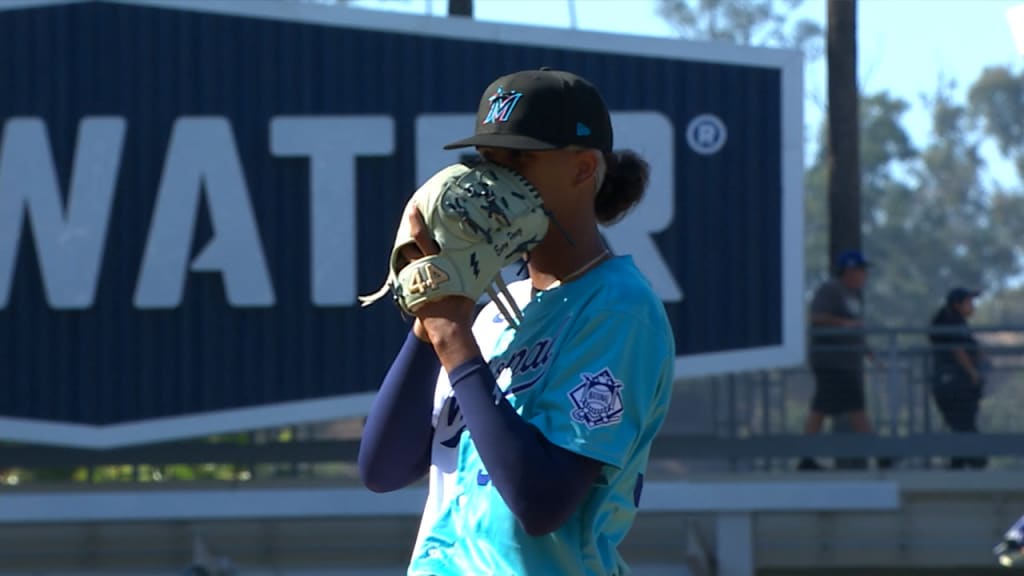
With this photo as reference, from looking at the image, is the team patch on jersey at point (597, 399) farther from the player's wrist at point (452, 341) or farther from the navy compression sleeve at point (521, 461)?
the player's wrist at point (452, 341)

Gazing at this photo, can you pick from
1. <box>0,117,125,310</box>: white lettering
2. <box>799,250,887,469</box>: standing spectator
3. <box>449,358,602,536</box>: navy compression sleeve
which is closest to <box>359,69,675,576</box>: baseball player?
<box>449,358,602,536</box>: navy compression sleeve

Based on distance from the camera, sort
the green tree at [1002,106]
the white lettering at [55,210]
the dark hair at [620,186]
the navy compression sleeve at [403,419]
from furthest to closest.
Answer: the green tree at [1002,106] → the white lettering at [55,210] → the dark hair at [620,186] → the navy compression sleeve at [403,419]

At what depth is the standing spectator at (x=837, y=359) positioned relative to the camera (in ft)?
32.9

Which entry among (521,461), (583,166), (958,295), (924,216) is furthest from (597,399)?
(924,216)

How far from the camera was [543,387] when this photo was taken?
96.1 inches

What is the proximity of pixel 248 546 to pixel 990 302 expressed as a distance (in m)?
41.4

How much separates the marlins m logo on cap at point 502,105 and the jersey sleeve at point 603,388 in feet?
1.17

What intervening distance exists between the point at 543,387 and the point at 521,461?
0.19 metres

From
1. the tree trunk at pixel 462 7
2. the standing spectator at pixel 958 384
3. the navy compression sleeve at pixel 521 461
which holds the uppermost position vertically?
the tree trunk at pixel 462 7

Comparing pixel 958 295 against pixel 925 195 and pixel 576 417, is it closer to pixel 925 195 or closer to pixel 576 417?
pixel 576 417

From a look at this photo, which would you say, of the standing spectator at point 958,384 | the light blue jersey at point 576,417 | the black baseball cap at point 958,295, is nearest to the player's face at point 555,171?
the light blue jersey at point 576,417

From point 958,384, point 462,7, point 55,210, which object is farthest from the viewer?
point 462,7

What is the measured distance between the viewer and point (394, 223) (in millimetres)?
10289

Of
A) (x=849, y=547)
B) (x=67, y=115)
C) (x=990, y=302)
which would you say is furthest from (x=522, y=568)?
(x=990, y=302)
